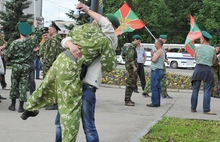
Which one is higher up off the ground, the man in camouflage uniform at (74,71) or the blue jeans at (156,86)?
the man in camouflage uniform at (74,71)

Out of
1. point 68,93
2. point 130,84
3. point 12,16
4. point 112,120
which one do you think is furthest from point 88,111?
point 12,16

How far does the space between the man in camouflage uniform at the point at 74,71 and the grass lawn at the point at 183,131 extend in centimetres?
202

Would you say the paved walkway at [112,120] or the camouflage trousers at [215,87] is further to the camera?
the camouflage trousers at [215,87]

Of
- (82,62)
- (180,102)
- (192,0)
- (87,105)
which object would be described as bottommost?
(180,102)

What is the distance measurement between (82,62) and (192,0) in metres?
51.7

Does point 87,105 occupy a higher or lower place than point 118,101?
higher

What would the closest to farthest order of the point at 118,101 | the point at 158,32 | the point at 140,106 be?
the point at 140,106 < the point at 118,101 < the point at 158,32

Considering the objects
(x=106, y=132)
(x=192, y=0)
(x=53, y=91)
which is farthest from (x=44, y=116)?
(x=192, y=0)


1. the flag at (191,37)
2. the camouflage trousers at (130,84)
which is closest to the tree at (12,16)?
the flag at (191,37)

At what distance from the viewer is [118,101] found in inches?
469

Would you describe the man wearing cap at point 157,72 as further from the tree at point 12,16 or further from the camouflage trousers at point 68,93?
the tree at point 12,16

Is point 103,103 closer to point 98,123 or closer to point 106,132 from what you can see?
point 98,123

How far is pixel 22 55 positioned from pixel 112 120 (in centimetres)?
235

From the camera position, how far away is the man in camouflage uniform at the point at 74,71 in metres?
4.71
